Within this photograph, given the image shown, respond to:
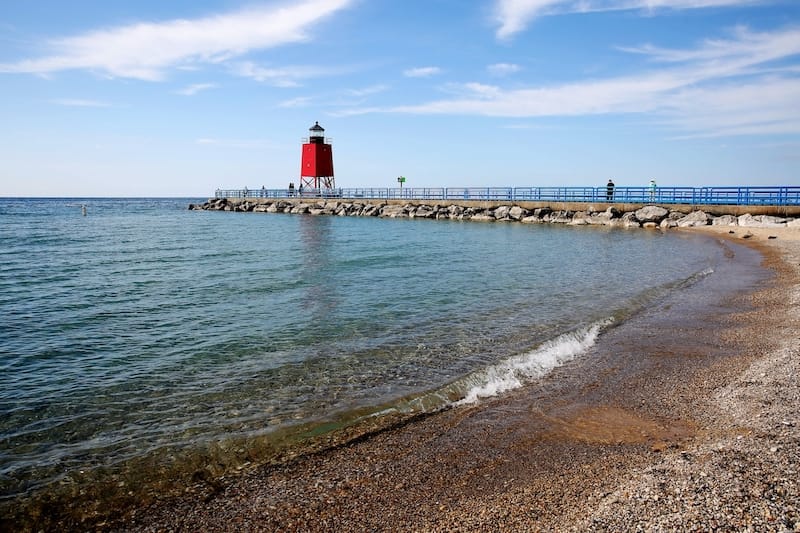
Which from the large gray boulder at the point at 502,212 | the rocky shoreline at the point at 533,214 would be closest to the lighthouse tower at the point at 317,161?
the rocky shoreline at the point at 533,214

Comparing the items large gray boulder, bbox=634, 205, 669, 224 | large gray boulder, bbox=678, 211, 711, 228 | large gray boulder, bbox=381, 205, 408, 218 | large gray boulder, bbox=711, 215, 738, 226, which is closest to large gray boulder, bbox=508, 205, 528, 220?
large gray boulder, bbox=634, 205, 669, 224

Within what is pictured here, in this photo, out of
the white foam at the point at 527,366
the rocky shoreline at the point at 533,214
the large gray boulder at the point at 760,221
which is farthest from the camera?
the rocky shoreline at the point at 533,214

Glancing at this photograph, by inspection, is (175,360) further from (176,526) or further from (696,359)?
(696,359)

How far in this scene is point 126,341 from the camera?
1045 cm

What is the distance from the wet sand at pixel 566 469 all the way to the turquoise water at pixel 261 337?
991 mm

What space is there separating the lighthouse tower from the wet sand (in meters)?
61.7

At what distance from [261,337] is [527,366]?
5.25 meters

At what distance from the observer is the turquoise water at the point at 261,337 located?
22.2 feet

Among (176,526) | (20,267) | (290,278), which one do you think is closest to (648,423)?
(176,526)

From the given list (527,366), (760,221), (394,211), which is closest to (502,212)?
(394,211)

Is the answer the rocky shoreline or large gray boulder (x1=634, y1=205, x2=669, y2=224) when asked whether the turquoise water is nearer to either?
the rocky shoreline

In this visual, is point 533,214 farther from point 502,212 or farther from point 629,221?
point 629,221

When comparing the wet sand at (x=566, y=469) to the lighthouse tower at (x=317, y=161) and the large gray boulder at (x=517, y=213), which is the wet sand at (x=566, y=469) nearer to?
the large gray boulder at (x=517, y=213)

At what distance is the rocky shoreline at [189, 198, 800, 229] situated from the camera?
36.5 metres
